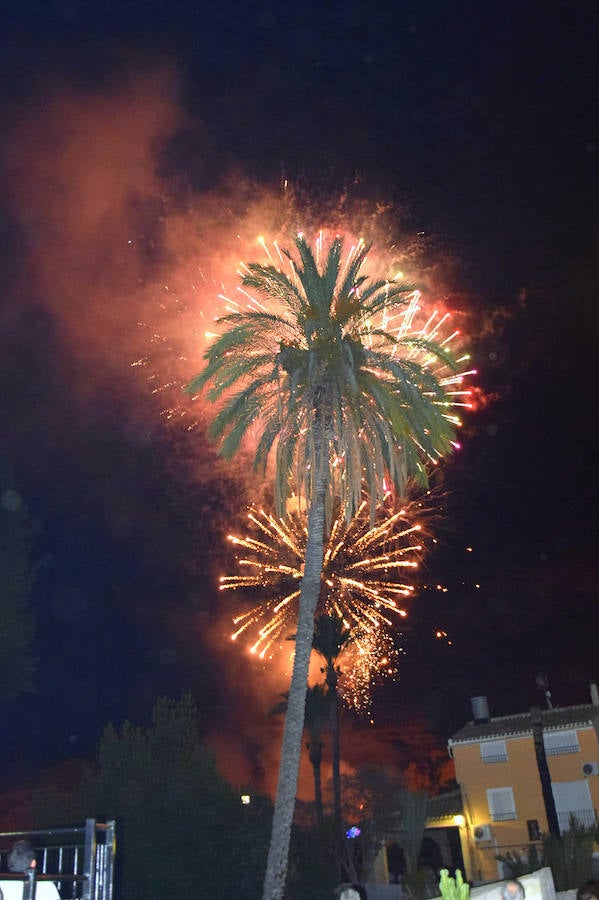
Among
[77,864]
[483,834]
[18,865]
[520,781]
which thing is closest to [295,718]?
[77,864]

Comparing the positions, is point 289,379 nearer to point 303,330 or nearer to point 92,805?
point 303,330

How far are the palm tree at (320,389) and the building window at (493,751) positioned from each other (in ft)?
89.7

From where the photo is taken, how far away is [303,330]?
2105 centimetres

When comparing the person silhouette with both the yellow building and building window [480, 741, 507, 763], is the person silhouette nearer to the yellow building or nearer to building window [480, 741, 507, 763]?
the yellow building

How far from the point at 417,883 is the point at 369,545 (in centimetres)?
1103

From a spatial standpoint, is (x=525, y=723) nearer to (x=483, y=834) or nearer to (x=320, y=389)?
(x=483, y=834)

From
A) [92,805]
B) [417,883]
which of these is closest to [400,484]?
[417,883]

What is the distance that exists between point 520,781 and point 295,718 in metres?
27.4

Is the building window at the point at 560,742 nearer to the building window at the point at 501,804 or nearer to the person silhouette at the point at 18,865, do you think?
the building window at the point at 501,804

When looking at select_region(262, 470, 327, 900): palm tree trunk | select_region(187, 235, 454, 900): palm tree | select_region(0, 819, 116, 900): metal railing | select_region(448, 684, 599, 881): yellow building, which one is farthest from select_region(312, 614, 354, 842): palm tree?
select_region(0, 819, 116, 900): metal railing

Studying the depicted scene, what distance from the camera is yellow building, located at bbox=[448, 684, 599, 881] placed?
1604 inches

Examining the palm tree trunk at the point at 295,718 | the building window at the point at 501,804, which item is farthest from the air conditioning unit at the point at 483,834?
the palm tree trunk at the point at 295,718

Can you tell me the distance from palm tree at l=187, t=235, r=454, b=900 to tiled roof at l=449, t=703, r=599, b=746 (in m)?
26.4

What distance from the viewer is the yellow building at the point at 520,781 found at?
4075cm
